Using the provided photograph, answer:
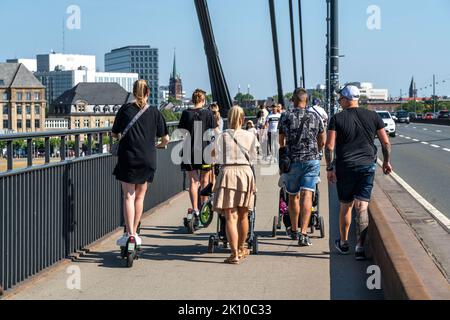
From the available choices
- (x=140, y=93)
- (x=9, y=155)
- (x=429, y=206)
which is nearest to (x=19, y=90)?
(x=429, y=206)

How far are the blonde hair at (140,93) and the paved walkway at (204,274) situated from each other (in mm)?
1408

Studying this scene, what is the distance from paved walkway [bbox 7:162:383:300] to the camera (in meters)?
6.34

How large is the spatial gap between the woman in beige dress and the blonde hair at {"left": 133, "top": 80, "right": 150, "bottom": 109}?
759 millimetres

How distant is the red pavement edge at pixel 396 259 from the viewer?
17.2 ft

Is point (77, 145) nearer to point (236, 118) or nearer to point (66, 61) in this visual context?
point (236, 118)

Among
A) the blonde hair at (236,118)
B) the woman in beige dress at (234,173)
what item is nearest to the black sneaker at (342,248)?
the woman in beige dress at (234,173)

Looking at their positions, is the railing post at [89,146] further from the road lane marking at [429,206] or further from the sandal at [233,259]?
the road lane marking at [429,206]

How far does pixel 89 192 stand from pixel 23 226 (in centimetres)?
205

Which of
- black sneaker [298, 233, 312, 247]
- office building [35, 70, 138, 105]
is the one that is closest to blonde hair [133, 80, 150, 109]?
black sneaker [298, 233, 312, 247]

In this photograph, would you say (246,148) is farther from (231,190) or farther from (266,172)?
(266,172)

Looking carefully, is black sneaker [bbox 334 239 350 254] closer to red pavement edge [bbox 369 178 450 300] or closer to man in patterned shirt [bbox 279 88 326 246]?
red pavement edge [bbox 369 178 450 300]

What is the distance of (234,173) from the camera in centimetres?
776
